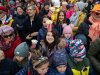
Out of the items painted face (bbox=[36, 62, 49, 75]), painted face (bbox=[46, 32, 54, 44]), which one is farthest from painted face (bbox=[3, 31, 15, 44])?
painted face (bbox=[36, 62, 49, 75])

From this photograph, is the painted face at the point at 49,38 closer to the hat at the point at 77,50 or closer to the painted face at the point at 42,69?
the hat at the point at 77,50

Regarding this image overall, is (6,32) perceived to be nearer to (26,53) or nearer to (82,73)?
(26,53)

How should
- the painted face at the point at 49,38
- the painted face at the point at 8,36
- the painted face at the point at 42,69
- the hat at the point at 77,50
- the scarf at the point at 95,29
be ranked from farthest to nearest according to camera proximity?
the painted face at the point at 8,36
the painted face at the point at 49,38
the scarf at the point at 95,29
the hat at the point at 77,50
the painted face at the point at 42,69

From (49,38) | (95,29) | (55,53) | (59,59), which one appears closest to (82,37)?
(49,38)

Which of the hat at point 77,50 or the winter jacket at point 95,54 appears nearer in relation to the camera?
the winter jacket at point 95,54

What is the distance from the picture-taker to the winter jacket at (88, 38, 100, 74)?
13.6ft

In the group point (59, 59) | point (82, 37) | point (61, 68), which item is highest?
point (59, 59)

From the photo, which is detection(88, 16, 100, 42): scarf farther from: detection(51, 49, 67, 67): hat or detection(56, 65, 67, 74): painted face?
detection(56, 65, 67, 74): painted face

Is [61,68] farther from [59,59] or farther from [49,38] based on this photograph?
[49,38]

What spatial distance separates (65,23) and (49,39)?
1.77 meters

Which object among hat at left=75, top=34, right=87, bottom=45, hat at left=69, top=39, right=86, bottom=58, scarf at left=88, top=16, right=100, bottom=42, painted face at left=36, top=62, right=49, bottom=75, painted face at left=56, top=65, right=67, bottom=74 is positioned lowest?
hat at left=75, top=34, right=87, bottom=45

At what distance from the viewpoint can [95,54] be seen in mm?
4211

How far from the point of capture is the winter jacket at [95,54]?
4.13 meters

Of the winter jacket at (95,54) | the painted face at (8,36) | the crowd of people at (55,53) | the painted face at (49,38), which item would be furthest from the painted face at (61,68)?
the painted face at (8,36)
